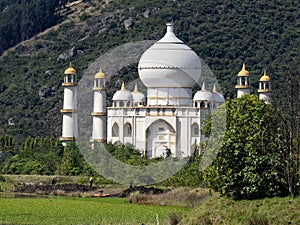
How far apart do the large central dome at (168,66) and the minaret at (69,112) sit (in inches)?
177

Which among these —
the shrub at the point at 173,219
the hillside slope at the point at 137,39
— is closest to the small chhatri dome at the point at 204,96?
the hillside slope at the point at 137,39

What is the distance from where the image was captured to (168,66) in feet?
187

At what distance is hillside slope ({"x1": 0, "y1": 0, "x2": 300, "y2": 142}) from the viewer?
77.0m

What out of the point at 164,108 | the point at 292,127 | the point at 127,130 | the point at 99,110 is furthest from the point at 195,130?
the point at 292,127

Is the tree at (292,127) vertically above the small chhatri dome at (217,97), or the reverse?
the small chhatri dome at (217,97)

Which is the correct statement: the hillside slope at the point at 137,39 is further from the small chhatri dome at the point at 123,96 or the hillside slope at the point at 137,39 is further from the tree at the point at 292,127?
the tree at the point at 292,127

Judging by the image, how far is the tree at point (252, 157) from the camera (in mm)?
29672

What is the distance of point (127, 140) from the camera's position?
57562mm

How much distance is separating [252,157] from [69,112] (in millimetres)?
30995

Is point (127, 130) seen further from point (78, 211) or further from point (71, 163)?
point (78, 211)

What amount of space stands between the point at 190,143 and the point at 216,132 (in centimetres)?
2346

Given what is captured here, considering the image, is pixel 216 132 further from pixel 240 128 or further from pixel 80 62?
pixel 80 62

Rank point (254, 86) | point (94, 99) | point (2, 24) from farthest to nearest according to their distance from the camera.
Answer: point (2, 24) < point (254, 86) < point (94, 99)

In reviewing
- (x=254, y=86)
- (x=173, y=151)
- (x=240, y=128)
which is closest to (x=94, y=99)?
(x=173, y=151)
